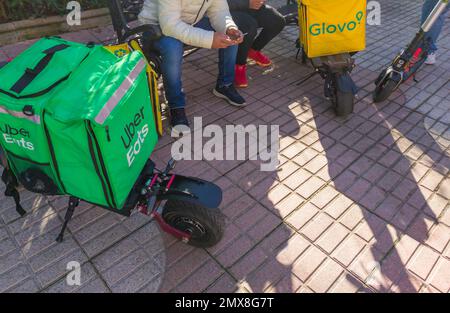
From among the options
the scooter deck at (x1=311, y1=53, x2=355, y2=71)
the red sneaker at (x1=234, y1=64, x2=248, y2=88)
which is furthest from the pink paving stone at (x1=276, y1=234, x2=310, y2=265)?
the red sneaker at (x1=234, y1=64, x2=248, y2=88)

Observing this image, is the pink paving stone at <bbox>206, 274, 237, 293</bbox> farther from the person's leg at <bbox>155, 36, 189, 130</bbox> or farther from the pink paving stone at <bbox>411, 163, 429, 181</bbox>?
the pink paving stone at <bbox>411, 163, 429, 181</bbox>

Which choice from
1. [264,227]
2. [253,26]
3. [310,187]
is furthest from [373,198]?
[253,26]

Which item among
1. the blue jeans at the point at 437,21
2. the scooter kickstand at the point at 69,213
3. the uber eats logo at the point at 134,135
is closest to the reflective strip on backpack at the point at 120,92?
the uber eats logo at the point at 134,135

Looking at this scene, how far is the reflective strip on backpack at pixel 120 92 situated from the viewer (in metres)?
1.51

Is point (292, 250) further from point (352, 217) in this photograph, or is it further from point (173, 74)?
point (173, 74)

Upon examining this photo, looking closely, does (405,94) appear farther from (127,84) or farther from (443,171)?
(127,84)

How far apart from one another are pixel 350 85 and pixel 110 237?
2.49 metres

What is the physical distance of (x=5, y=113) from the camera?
1636mm

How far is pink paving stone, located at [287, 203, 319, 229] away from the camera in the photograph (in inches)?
92.2

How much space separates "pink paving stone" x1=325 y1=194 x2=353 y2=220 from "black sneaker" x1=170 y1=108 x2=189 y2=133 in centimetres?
147

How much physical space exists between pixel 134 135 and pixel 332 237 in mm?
1449

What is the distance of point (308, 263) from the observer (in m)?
2.10

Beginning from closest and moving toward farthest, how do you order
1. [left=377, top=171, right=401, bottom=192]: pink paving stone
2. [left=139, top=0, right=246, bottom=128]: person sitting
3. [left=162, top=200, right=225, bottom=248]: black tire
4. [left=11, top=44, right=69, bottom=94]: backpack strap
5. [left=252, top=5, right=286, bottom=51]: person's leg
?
[left=11, top=44, right=69, bottom=94]: backpack strap → [left=162, top=200, right=225, bottom=248]: black tire → [left=377, top=171, right=401, bottom=192]: pink paving stone → [left=139, top=0, right=246, bottom=128]: person sitting → [left=252, top=5, right=286, bottom=51]: person's leg

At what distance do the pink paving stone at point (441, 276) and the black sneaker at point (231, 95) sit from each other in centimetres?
215
